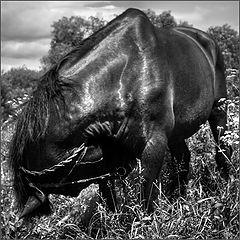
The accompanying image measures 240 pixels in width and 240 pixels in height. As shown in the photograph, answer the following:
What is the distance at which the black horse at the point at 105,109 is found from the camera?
3.90 meters

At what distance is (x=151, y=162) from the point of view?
4.09 meters

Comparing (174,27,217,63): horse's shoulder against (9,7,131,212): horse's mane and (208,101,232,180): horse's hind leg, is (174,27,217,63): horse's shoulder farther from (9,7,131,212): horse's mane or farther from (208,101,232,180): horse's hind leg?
(9,7,131,212): horse's mane

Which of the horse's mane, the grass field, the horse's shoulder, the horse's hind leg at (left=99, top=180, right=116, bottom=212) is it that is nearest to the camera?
the grass field

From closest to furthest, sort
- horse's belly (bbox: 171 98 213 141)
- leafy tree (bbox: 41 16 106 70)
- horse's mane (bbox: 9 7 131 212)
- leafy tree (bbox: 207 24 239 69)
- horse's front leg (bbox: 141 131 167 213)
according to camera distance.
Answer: horse's mane (bbox: 9 7 131 212) < horse's front leg (bbox: 141 131 167 213) < horse's belly (bbox: 171 98 213 141) < leafy tree (bbox: 41 16 106 70) < leafy tree (bbox: 207 24 239 69)

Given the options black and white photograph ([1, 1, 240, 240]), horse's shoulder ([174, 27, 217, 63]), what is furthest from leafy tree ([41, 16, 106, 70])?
black and white photograph ([1, 1, 240, 240])

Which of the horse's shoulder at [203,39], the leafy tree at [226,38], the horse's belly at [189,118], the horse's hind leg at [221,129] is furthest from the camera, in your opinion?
the leafy tree at [226,38]

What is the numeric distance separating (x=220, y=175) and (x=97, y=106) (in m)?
2.08

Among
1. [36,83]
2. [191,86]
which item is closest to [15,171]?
[36,83]

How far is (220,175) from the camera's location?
5.42 meters

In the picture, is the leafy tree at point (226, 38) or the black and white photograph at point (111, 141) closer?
the black and white photograph at point (111, 141)

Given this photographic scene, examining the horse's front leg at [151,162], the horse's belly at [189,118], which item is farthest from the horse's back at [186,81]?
the horse's front leg at [151,162]

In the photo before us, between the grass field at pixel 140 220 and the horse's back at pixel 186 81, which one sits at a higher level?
the horse's back at pixel 186 81

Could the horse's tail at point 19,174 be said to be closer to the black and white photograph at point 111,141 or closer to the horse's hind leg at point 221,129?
the black and white photograph at point 111,141

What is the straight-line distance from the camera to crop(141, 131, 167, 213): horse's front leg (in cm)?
407
